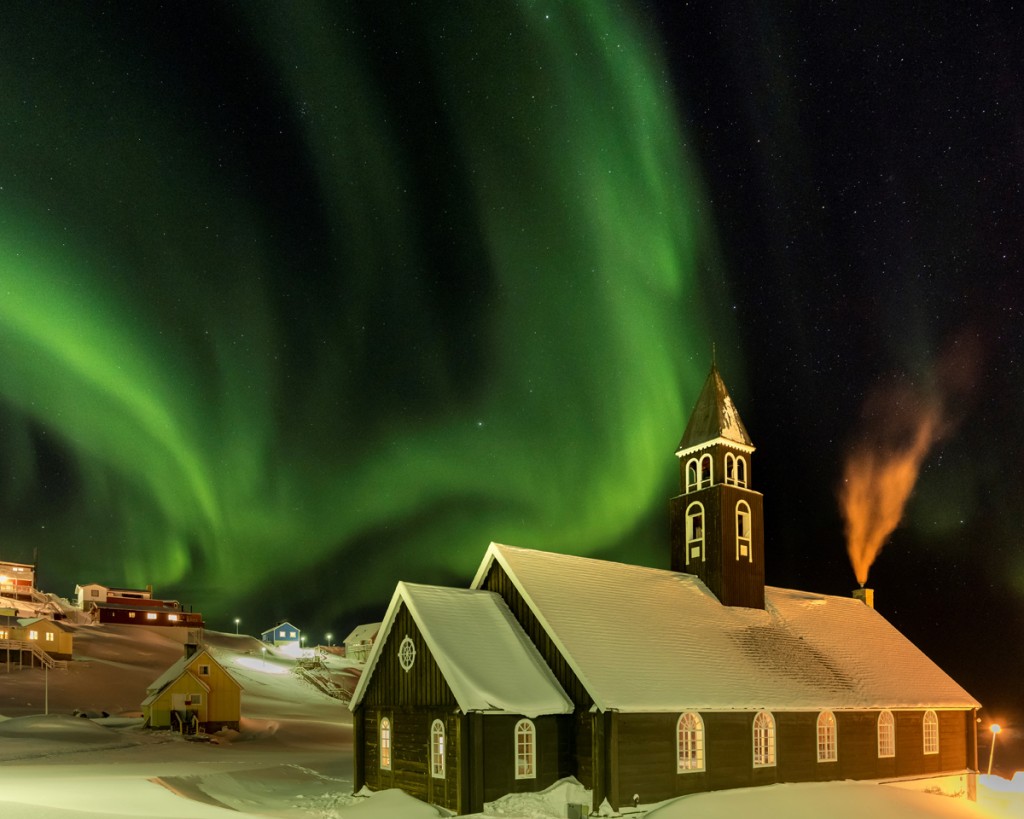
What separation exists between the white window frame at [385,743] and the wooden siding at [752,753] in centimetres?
796

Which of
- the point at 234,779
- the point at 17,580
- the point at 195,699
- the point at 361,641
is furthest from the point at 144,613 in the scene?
the point at 234,779

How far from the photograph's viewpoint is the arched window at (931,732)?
41250mm

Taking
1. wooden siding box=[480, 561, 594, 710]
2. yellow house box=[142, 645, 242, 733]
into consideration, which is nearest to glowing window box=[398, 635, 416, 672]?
wooden siding box=[480, 561, 594, 710]

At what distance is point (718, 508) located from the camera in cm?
4075

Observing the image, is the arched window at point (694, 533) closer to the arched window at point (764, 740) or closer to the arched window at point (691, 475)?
the arched window at point (691, 475)

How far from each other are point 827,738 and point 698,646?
649 cm

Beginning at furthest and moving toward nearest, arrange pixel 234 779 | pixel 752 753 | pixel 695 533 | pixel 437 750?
pixel 695 533 < pixel 234 779 < pixel 752 753 < pixel 437 750

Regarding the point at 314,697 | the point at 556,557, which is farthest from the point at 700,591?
the point at 314,697

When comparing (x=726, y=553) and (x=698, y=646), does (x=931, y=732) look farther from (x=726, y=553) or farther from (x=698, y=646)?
(x=698, y=646)

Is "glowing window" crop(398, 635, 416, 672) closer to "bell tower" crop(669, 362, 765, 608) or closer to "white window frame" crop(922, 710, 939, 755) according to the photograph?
"bell tower" crop(669, 362, 765, 608)

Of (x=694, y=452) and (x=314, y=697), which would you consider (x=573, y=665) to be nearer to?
(x=694, y=452)

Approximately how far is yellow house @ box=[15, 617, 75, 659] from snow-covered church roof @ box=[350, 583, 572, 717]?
6466 centimetres

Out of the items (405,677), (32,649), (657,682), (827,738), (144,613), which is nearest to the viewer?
(657,682)

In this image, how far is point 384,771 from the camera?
3241 cm
